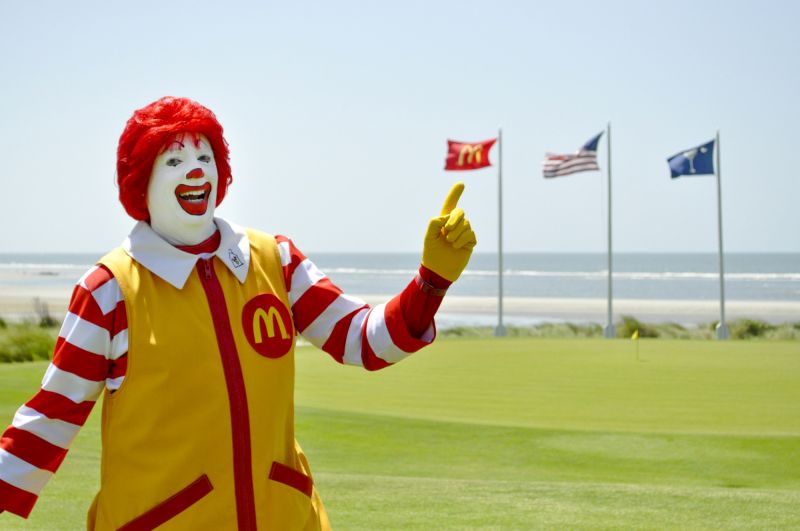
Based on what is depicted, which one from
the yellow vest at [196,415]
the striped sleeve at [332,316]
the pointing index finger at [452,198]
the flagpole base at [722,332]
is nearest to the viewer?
the yellow vest at [196,415]

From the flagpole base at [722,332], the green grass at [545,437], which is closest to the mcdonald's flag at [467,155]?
the flagpole base at [722,332]

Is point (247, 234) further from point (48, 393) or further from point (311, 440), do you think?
point (311, 440)

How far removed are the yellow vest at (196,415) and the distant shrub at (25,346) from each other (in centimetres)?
1040

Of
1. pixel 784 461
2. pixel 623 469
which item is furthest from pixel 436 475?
pixel 784 461

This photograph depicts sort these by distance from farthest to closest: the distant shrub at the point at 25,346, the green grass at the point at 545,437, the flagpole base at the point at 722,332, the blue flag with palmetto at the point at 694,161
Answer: the blue flag with palmetto at the point at 694,161, the flagpole base at the point at 722,332, the distant shrub at the point at 25,346, the green grass at the point at 545,437

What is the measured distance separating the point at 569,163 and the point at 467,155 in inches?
80.8

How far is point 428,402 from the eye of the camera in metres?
9.80

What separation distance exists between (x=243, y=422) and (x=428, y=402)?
7390mm

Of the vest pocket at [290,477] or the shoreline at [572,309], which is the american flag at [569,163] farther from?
the vest pocket at [290,477]

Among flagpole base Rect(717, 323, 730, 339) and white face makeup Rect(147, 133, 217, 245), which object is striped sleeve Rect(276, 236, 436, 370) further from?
flagpole base Rect(717, 323, 730, 339)

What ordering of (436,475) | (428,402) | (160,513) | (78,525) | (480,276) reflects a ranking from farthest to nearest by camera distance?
(480,276)
(428,402)
(436,475)
(78,525)
(160,513)

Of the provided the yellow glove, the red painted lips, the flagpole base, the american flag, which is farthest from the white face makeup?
the american flag

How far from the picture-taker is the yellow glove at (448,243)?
8.29 feet

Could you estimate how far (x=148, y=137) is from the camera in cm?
264
